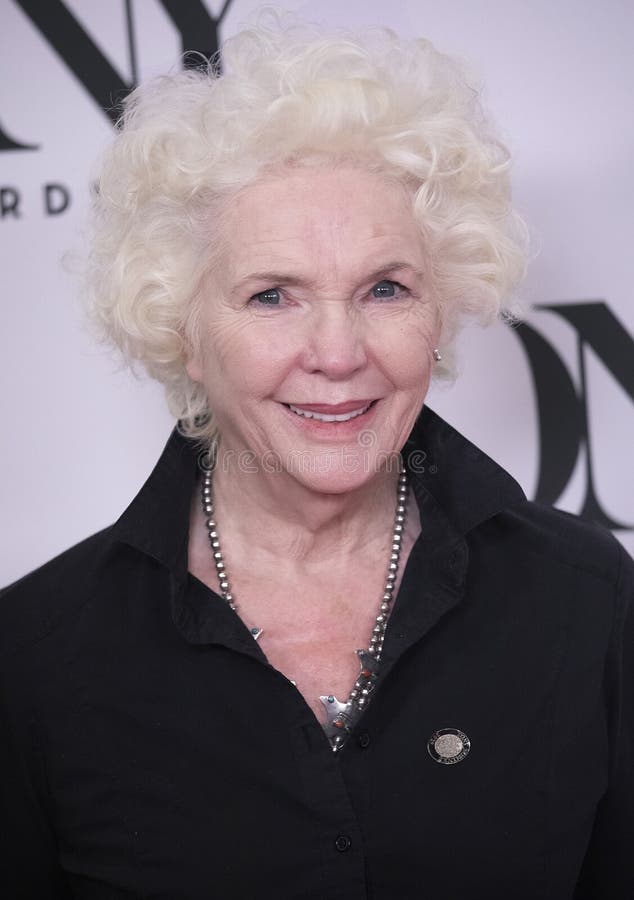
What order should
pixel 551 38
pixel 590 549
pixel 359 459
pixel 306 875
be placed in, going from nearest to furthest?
pixel 306 875
pixel 359 459
pixel 590 549
pixel 551 38

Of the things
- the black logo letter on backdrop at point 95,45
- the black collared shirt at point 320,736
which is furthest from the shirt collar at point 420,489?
the black logo letter on backdrop at point 95,45

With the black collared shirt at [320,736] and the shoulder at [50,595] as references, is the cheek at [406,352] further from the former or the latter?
the shoulder at [50,595]

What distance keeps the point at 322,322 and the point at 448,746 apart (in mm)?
615

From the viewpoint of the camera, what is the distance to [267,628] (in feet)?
5.46

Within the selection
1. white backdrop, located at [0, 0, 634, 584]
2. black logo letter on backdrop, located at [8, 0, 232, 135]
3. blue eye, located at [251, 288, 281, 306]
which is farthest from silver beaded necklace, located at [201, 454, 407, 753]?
black logo letter on backdrop, located at [8, 0, 232, 135]

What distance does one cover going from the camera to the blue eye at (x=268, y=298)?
1.56 metres

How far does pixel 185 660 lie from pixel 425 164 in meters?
0.78

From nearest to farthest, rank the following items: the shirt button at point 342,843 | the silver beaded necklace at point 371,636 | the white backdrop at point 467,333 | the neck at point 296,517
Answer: the shirt button at point 342,843 → the silver beaded necklace at point 371,636 → the neck at point 296,517 → the white backdrop at point 467,333

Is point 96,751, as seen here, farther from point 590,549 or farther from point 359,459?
point 590,549

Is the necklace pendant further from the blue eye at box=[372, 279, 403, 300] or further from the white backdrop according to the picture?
the white backdrop

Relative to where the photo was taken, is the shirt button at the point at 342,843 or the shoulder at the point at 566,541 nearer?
the shirt button at the point at 342,843

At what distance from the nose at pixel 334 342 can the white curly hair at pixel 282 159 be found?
19 cm

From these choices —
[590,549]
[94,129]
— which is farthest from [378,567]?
[94,129]

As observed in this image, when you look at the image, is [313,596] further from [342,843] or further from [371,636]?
[342,843]
